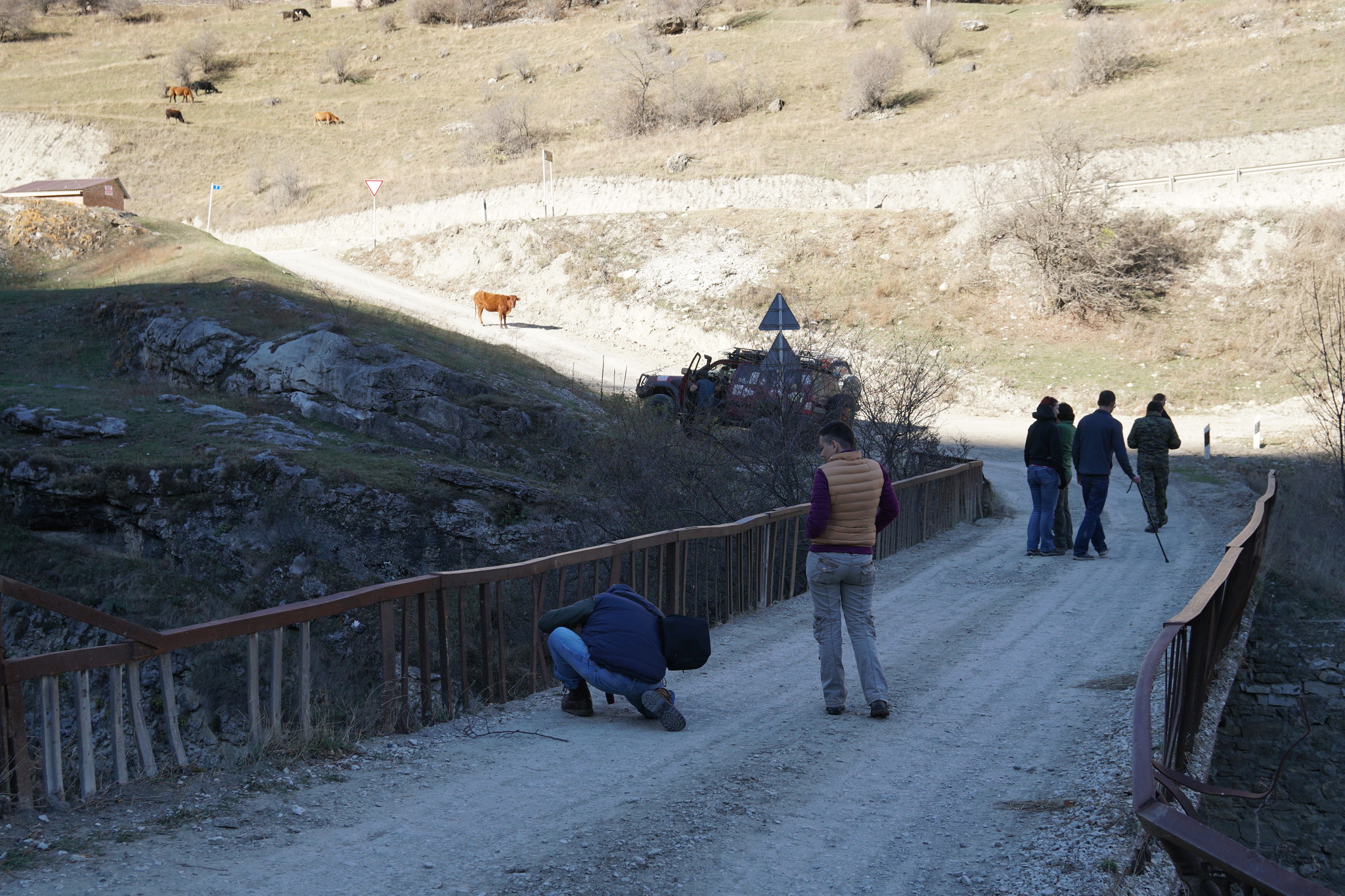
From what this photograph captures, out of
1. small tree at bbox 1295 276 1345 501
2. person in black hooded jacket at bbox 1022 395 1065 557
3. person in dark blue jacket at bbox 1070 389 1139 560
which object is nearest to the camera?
person in dark blue jacket at bbox 1070 389 1139 560

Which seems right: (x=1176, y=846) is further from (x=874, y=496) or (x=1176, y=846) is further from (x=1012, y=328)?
(x=1012, y=328)

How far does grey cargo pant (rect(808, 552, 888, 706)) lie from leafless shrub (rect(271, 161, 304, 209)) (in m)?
50.1

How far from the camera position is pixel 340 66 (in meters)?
76.2

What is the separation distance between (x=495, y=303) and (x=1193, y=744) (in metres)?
27.3

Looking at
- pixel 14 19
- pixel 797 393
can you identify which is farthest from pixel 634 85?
pixel 14 19

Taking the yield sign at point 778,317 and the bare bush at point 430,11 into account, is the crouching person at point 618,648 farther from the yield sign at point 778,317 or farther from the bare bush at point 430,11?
the bare bush at point 430,11

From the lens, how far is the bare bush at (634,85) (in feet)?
185

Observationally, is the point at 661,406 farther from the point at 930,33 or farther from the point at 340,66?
the point at 340,66

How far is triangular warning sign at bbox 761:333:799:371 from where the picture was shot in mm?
14203

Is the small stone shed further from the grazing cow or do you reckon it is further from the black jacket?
the black jacket

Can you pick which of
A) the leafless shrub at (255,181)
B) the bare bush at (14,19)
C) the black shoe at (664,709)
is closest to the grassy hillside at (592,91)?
the leafless shrub at (255,181)

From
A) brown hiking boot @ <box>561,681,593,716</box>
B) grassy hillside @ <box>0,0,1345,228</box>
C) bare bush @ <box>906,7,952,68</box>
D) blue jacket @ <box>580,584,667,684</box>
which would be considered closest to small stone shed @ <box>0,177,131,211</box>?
grassy hillside @ <box>0,0,1345,228</box>

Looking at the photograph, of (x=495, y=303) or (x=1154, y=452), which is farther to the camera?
(x=495, y=303)

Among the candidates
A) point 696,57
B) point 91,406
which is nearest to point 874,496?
point 91,406
